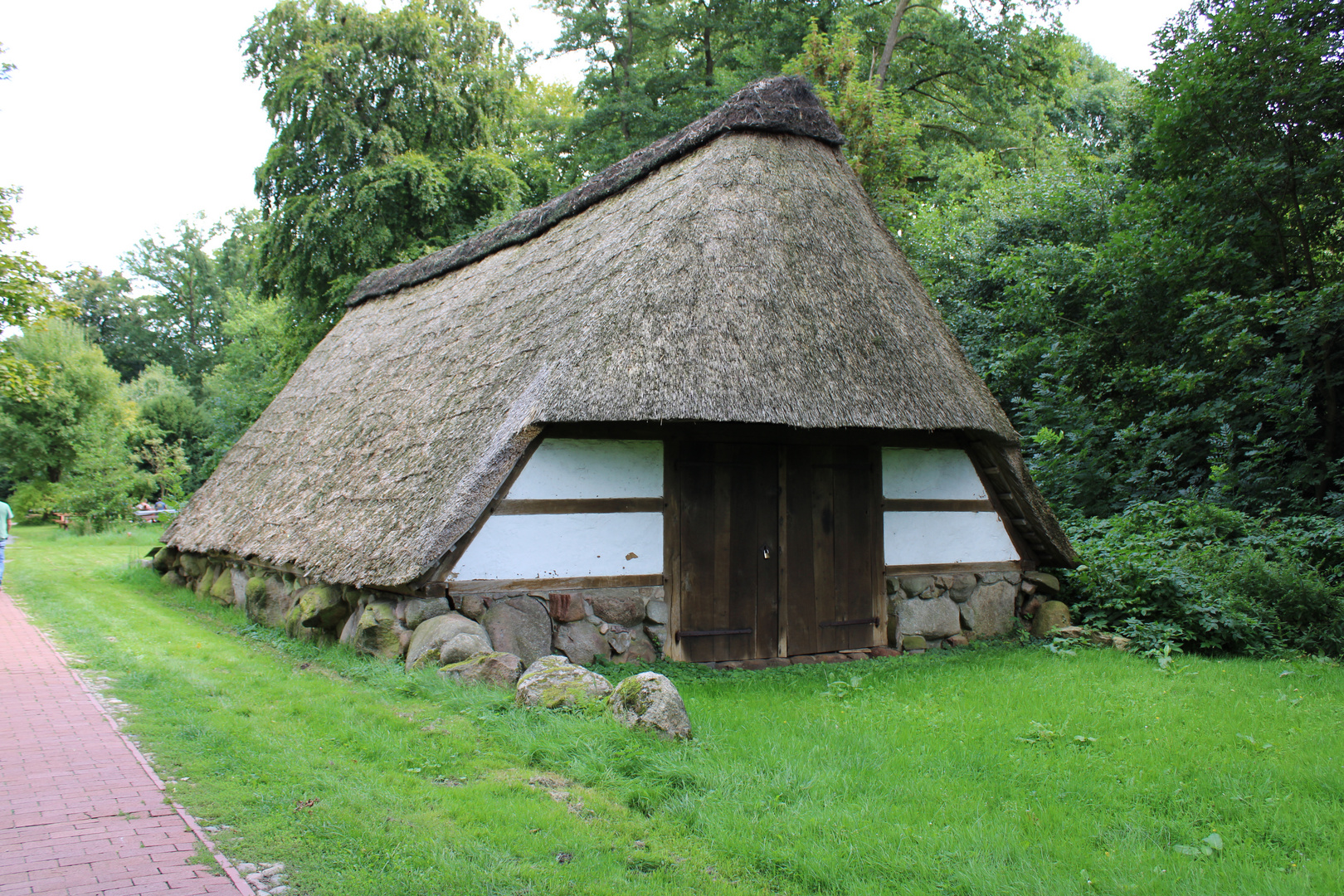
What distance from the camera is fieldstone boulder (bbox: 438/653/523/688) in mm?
5777

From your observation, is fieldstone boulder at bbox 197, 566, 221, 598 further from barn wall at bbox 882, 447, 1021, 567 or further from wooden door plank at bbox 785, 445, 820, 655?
barn wall at bbox 882, 447, 1021, 567

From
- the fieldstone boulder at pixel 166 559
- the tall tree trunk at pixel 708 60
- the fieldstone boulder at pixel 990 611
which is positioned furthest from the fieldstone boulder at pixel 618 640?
the tall tree trunk at pixel 708 60

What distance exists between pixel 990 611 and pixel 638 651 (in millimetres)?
3589

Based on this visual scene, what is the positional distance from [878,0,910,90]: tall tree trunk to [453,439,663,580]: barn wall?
1475 cm

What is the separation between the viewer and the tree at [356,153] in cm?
1933

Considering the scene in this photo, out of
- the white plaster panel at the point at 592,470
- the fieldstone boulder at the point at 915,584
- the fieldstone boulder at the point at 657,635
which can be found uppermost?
the white plaster panel at the point at 592,470

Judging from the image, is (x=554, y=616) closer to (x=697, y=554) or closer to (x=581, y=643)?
(x=581, y=643)

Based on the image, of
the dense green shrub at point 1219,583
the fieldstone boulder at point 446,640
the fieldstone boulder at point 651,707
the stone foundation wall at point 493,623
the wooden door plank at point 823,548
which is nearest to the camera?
the fieldstone boulder at point 651,707

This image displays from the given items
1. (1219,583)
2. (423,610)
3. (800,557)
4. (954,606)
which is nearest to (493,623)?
(423,610)

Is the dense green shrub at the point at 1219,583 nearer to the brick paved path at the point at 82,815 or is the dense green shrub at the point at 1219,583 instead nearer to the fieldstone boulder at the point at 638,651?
the fieldstone boulder at the point at 638,651

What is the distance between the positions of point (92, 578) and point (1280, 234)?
16.1 meters

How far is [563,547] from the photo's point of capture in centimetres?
683

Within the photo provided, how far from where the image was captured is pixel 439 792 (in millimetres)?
4039

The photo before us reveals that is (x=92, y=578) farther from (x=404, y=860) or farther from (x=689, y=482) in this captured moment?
(x=404, y=860)
